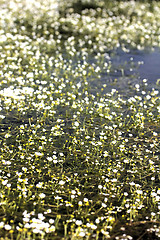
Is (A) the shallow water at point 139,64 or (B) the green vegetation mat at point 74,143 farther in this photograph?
(A) the shallow water at point 139,64

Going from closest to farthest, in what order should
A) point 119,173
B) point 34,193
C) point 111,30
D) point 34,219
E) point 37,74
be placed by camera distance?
point 34,219 → point 34,193 → point 119,173 → point 37,74 → point 111,30

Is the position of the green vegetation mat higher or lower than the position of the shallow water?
lower

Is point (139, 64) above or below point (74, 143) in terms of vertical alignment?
above

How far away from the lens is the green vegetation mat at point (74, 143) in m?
4.53

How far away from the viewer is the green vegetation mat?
4.53m

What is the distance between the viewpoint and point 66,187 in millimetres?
5117

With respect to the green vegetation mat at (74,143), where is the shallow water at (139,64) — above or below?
above

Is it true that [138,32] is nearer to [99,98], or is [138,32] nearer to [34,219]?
[99,98]

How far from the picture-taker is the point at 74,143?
6195mm

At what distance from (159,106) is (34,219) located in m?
4.89

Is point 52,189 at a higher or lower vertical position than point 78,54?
lower

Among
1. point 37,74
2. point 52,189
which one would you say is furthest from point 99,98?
point 52,189

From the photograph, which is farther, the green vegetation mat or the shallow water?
the shallow water

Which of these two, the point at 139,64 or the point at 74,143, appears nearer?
the point at 74,143
